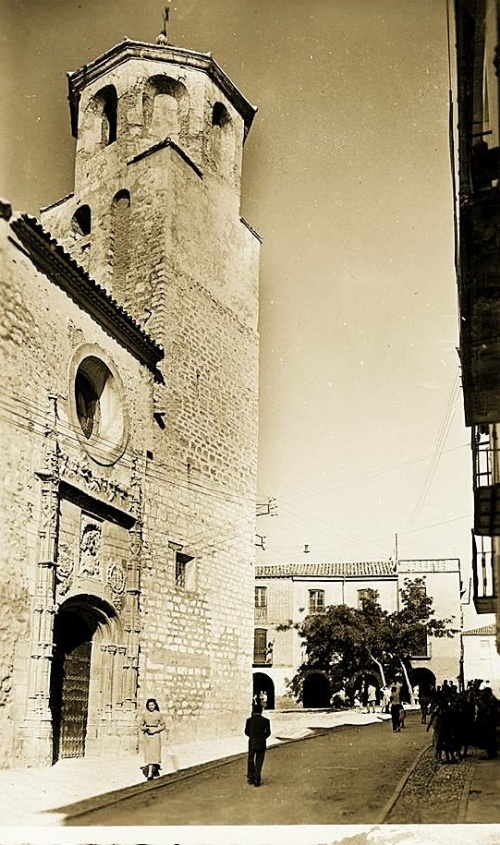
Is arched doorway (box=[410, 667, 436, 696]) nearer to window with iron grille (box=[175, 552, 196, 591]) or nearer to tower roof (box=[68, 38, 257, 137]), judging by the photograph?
window with iron grille (box=[175, 552, 196, 591])

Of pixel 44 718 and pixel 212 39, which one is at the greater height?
pixel 212 39

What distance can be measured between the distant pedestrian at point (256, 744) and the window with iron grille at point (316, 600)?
1266 centimetres

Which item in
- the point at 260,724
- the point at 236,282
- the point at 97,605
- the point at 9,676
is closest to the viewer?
the point at 260,724

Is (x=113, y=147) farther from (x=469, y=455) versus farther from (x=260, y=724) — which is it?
(x=260, y=724)

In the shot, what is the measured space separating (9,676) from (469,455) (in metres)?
4.74

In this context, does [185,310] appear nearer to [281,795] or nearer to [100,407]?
[100,407]

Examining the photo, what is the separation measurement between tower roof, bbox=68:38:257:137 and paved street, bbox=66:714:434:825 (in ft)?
22.5

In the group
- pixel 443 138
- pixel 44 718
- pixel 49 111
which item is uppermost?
pixel 49 111

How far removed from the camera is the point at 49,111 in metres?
8.29

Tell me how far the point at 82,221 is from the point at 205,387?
3062 millimetres

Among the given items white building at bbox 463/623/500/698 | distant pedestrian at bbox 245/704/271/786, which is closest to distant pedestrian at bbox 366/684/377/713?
white building at bbox 463/623/500/698

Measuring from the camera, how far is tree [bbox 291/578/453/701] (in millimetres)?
16219

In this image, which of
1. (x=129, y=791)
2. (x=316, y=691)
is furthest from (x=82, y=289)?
(x=316, y=691)

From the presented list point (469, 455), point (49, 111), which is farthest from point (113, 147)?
point (469, 455)
